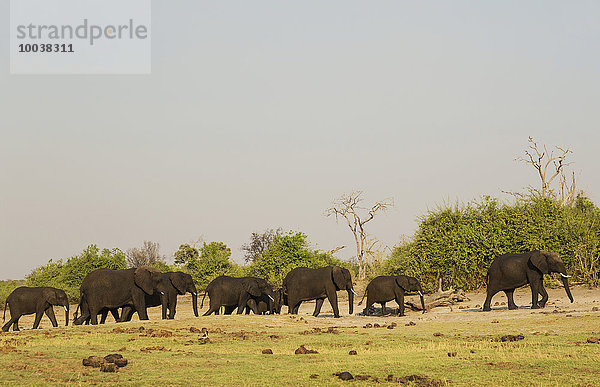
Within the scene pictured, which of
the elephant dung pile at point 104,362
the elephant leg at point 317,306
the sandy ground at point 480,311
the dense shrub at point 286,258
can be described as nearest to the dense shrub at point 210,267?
the dense shrub at point 286,258

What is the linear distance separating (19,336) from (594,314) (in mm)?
19625

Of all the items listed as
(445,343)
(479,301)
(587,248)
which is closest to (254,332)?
(445,343)

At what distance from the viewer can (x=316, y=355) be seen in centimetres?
1534

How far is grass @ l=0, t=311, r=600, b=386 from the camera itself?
11.8m

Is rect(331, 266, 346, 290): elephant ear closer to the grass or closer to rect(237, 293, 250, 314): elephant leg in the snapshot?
rect(237, 293, 250, 314): elephant leg

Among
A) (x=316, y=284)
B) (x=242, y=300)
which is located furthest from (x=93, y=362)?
(x=316, y=284)

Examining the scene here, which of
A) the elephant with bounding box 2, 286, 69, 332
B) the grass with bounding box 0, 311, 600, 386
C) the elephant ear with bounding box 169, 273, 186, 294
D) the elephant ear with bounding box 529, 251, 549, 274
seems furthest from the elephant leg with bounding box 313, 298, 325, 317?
the elephant with bounding box 2, 286, 69, 332

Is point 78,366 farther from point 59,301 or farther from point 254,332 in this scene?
point 59,301

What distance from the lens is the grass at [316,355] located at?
11836 millimetres

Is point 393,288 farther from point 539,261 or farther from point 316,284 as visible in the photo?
point 539,261

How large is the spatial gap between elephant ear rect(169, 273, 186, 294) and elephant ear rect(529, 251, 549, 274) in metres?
15.6

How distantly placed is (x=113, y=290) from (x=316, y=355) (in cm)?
1369

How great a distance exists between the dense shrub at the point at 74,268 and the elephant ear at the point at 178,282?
2168 cm

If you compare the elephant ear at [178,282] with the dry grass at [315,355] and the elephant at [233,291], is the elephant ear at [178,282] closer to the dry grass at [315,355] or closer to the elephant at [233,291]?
the elephant at [233,291]
